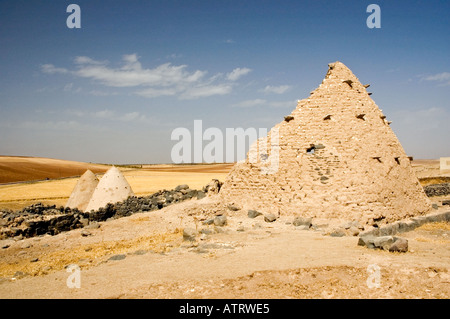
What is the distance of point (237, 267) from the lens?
6.21m

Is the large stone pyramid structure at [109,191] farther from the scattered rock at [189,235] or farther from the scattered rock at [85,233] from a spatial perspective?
the scattered rock at [189,235]

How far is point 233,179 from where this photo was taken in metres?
13.2

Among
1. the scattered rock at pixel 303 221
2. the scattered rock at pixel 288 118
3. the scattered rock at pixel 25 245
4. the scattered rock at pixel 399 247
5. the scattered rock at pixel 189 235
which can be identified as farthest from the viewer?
the scattered rock at pixel 288 118

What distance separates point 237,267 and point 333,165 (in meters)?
6.41

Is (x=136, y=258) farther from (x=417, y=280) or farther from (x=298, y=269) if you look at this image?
(x=417, y=280)

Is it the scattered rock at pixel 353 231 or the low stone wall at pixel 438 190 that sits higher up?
the low stone wall at pixel 438 190

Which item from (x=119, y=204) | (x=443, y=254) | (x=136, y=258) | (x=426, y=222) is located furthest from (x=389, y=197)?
(x=119, y=204)

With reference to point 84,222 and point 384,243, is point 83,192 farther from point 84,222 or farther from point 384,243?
point 384,243

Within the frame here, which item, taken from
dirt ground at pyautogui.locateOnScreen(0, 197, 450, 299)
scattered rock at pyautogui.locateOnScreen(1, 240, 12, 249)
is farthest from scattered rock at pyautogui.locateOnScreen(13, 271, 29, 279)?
scattered rock at pyautogui.locateOnScreen(1, 240, 12, 249)

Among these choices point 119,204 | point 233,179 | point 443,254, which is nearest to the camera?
point 443,254

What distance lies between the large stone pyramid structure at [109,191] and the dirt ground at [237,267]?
14.7 ft

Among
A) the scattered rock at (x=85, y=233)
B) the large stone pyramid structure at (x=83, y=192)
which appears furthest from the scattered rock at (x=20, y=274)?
the large stone pyramid structure at (x=83, y=192)

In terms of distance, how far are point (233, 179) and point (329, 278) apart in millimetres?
7880

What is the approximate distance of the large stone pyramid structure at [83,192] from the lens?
1570cm
